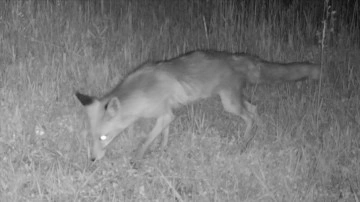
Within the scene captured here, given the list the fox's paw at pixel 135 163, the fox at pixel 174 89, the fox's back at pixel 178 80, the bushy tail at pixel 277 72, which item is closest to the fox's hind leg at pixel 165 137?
the fox at pixel 174 89

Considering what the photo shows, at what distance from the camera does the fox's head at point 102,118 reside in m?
5.85

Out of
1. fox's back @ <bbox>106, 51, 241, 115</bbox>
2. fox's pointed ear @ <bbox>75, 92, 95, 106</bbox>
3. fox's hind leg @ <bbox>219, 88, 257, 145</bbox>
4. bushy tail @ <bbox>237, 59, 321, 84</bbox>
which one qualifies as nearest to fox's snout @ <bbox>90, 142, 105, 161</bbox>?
fox's pointed ear @ <bbox>75, 92, 95, 106</bbox>

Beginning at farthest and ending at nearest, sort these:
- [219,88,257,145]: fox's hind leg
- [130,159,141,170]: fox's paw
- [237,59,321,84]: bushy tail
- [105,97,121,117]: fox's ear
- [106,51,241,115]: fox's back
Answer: [237,59,321,84]: bushy tail, [219,88,257,145]: fox's hind leg, [106,51,241,115]: fox's back, [105,97,121,117]: fox's ear, [130,159,141,170]: fox's paw

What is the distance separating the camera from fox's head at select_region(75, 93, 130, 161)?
585 centimetres

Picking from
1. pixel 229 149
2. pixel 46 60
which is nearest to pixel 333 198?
pixel 229 149

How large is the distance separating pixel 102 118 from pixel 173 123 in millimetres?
1051

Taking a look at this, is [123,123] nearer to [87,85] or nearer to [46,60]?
[87,85]

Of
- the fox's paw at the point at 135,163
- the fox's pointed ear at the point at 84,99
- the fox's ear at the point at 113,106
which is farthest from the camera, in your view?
the fox's ear at the point at 113,106

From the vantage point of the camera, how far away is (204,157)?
5.65m

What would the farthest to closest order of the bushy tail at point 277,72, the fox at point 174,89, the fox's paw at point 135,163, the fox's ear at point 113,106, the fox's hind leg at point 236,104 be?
the bushy tail at point 277,72
the fox's hind leg at point 236,104
the fox at point 174,89
the fox's ear at point 113,106
the fox's paw at point 135,163

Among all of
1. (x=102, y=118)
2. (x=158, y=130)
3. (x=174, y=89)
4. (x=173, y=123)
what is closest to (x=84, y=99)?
(x=102, y=118)

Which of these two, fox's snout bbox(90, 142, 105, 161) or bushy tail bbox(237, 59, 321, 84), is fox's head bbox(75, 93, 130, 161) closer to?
fox's snout bbox(90, 142, 105, 161)

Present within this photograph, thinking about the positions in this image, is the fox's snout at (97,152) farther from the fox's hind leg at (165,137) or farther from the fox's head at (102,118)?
the fox's hind leg at (165,137)

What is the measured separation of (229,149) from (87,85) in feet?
7.38
